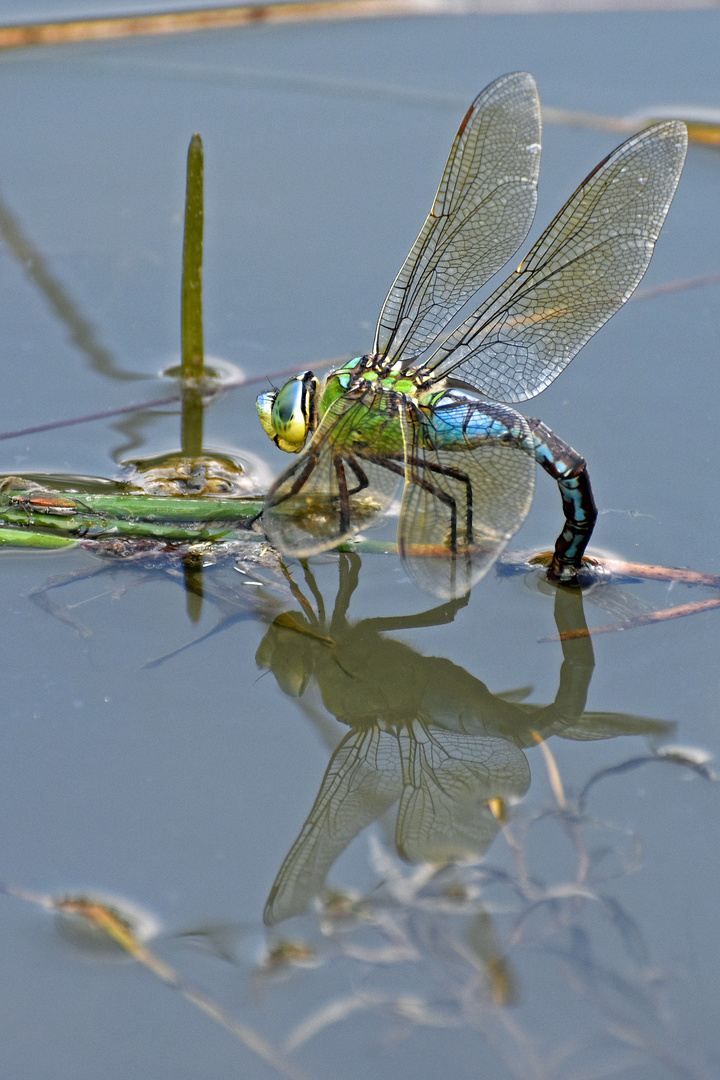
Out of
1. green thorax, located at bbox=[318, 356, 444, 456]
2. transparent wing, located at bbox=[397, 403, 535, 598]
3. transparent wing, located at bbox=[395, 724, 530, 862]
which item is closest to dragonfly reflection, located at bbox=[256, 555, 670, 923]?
transparent wing, located at bbox=[395, 724, 530, 862]

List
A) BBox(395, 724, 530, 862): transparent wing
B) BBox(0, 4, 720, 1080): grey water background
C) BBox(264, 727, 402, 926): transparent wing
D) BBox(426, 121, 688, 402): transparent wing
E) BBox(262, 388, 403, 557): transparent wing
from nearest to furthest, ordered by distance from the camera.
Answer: BBox(0, 4, 720, 1080): grey water background
BBox(264, 727, 402, 926): transparent wing
BBox(395, 724, 530, 862): transparent wing
BBox(262, 388, 403, 557): transparent wing
BBox(426, 121, 688, 402): transparent wing

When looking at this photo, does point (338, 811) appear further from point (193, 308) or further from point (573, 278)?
point (193, 308)

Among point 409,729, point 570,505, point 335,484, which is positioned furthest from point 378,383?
point 409,729

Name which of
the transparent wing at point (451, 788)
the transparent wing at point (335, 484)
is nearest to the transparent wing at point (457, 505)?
the transparent wing at point (335, 484)

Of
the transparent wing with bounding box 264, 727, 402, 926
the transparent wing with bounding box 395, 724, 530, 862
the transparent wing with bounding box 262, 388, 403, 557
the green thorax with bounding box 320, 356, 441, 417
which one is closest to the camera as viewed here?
the transparent wing with bounding box 264, 727, 402, 926

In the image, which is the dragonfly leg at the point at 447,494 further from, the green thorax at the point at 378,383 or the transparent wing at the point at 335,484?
the green thorax at the point at 378,383

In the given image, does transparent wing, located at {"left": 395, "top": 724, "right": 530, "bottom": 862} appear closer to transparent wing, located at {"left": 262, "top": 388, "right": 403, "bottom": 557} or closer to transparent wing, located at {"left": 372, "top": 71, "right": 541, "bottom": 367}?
transparent wing, located at {"left": 262, "top": 388, "right": 403, "bottom": 557}

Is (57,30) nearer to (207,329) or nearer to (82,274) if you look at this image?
(82,274)
